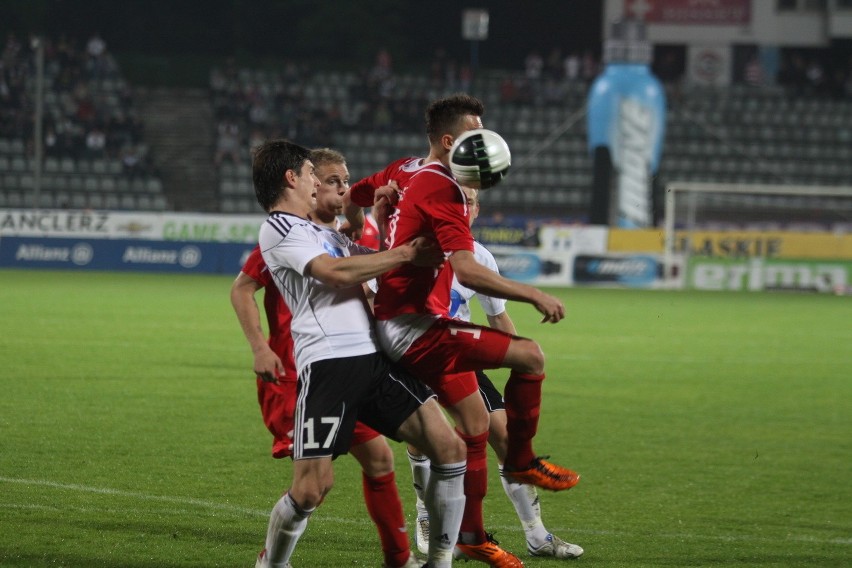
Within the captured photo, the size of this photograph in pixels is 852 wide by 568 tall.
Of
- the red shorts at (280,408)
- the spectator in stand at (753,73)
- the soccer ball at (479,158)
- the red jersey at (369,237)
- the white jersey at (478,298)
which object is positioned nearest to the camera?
the soccer ball at (479,158)

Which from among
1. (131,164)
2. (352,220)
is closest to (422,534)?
(352,220)

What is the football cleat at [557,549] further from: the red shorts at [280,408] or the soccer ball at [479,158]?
the soccer ball at [479,158]

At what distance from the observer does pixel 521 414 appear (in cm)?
527

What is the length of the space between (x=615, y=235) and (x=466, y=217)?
74.8 feet

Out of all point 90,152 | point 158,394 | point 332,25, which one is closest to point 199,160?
point 90,152

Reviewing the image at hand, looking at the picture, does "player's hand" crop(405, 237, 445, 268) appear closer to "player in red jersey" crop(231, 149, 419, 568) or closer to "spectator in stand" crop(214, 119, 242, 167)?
"player in red jersey" crop(231, 149, 419, 568)

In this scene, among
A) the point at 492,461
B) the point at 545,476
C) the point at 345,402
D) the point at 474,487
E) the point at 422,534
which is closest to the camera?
the point at 345,402

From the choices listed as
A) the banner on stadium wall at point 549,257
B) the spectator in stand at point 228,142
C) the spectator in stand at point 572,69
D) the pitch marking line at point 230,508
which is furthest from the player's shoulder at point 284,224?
the spectator in stand at point 572,69

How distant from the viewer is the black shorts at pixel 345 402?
4668 mm

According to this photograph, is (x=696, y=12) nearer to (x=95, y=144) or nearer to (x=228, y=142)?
(x=228, y=142)

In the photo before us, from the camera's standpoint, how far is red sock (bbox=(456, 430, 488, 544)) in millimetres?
5160

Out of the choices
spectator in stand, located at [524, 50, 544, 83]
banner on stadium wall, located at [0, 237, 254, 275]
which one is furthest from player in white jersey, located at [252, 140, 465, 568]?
spectator in stand, located at [524, 50, 544, 83]

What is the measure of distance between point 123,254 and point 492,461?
2219 centimetres

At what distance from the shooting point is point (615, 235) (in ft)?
89.6
